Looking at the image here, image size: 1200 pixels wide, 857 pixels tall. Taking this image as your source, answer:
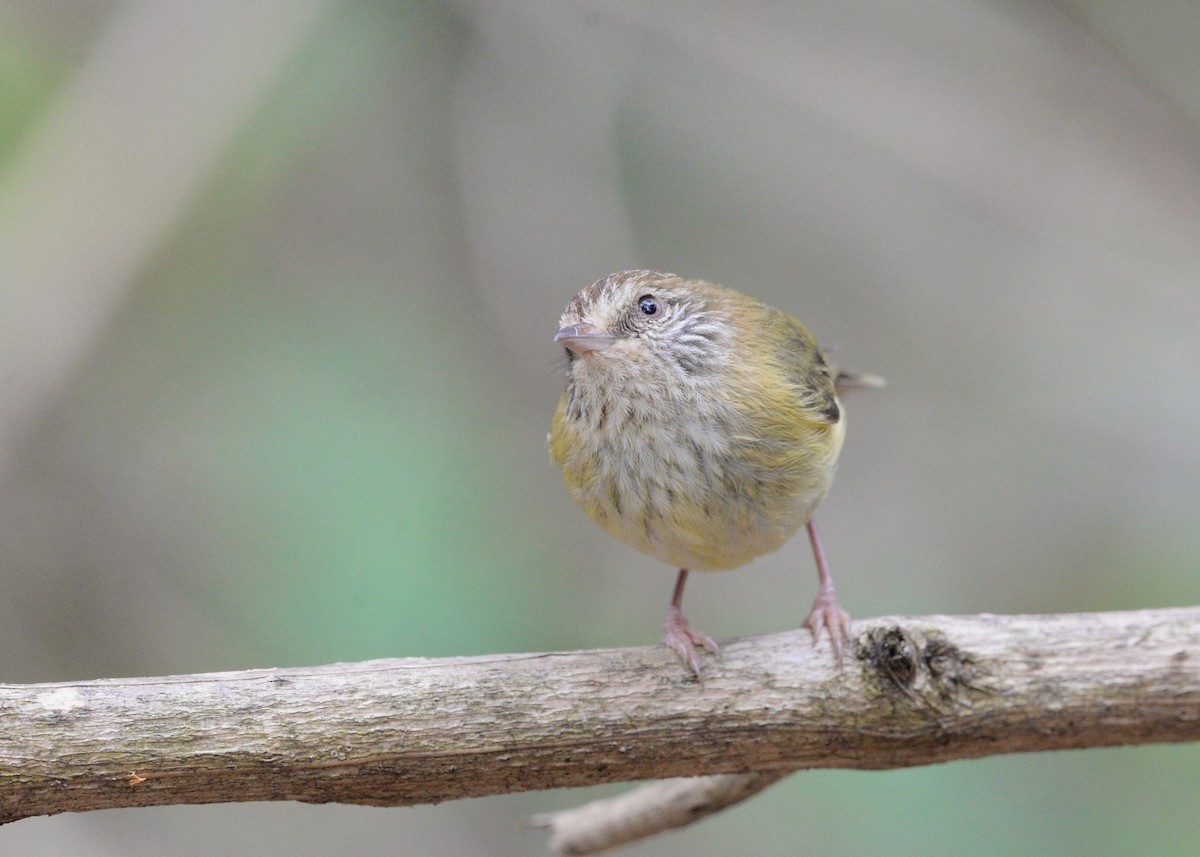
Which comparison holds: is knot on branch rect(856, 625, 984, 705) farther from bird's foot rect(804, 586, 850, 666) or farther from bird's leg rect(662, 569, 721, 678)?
bird's leg rect(662, 569, 721, 678)

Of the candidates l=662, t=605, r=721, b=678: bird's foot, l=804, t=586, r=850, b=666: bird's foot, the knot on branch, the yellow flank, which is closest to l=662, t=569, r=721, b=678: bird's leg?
l=662, t=605, r=721, b=678: bird's foot

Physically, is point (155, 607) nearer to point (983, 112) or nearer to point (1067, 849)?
point (1067, 849)

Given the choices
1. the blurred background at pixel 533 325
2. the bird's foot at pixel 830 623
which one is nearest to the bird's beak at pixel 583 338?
the bird's foot at pixel 830 623

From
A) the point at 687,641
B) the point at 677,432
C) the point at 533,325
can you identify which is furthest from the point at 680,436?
the point at 533,325

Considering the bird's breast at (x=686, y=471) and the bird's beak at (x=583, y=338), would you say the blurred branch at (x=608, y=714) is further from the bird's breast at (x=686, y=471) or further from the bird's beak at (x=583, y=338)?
the bird's beak at (x=583, y=338)

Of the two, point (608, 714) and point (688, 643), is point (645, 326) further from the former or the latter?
point (608, 714)

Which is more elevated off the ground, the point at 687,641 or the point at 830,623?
the point at 830,623
